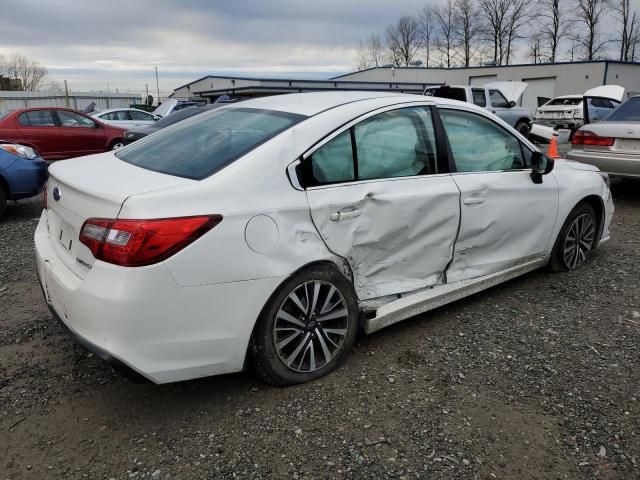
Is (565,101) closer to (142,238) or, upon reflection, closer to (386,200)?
(386,200)

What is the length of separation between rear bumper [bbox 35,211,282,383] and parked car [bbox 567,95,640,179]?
6213mm

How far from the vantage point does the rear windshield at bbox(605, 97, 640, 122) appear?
7.30m

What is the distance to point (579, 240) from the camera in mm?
4625

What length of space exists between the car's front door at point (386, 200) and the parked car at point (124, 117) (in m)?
15.0

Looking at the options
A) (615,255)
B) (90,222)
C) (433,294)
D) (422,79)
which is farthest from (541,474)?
(422,79)

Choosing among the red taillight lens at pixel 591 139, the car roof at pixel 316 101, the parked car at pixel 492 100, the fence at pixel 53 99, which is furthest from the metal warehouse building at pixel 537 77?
the car roof at pixel 316 101

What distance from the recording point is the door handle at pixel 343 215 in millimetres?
2862

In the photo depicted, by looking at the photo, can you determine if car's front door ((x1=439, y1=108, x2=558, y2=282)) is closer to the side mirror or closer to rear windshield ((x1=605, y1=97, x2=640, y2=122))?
the side mirror

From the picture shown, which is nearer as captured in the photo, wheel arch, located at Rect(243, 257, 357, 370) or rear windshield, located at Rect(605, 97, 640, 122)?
wheel arch, located at Rect(243, 257, 357, 370)

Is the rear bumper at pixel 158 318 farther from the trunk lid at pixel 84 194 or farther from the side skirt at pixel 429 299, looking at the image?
the side skirt at pixel 429 299

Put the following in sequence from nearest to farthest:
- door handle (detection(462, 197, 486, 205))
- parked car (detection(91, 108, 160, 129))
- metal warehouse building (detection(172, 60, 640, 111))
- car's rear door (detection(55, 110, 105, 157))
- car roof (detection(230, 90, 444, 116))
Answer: car roof (detection(230, 90, 444, 116))
door handle (detection(462, 197, 486, 205))
car's rear door (detection(55, 110, 105, 157))
parked car (detection(91, 108, 160, 129))
metal warehouse building (detection(172, 60, 640, 111))

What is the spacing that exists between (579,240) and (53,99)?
3592cm

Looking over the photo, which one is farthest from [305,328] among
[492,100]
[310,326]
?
[492,100]

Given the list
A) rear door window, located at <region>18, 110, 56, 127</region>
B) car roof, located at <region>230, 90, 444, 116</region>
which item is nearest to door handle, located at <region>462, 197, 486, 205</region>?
car roof, located at <region>230, 90, 444, 116</region>
